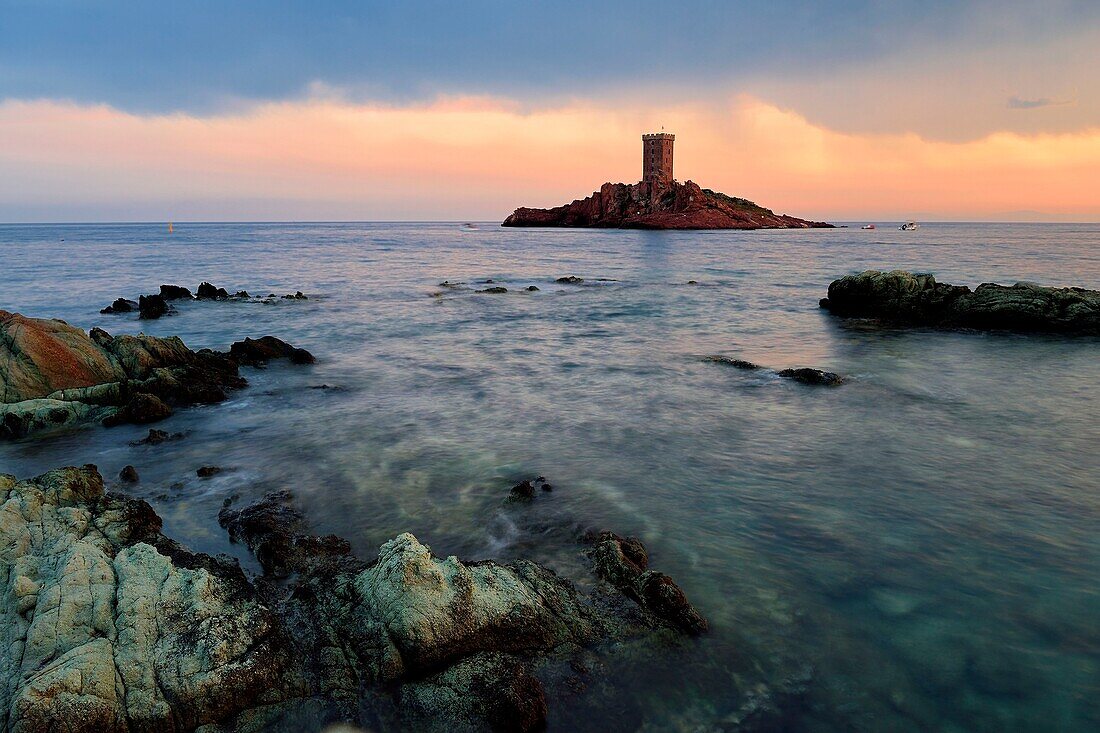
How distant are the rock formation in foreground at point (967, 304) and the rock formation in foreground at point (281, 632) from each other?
893 inches

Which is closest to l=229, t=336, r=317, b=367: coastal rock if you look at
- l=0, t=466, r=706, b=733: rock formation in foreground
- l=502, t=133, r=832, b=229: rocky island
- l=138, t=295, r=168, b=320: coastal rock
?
l=0, t=466, r=706, b=733: rock formation in foreground

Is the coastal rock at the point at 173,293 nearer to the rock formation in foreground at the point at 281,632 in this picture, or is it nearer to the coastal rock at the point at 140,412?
the coastal rock at the point at 140,412

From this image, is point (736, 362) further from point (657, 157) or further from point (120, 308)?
point (657, 157)

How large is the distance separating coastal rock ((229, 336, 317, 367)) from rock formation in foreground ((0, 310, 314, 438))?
52.6 inches

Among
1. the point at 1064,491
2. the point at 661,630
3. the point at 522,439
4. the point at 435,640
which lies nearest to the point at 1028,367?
the point at 1064,491

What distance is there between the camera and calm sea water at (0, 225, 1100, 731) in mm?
5809

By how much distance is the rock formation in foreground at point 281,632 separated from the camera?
487 centimetres

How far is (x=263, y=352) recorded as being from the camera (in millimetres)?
18109

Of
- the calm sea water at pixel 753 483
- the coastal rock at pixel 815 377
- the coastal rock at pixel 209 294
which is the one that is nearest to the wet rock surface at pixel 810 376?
the coastal rock at pixel 815 377

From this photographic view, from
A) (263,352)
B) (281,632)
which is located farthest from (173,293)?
(281,632)

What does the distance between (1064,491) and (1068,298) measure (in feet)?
56.8

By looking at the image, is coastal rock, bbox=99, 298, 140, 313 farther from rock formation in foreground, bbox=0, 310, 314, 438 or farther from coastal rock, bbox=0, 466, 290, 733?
coastal rock, bbox=0, 466, 290, 733

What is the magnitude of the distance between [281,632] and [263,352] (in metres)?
14.0

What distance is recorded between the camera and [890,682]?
18.8 feet
